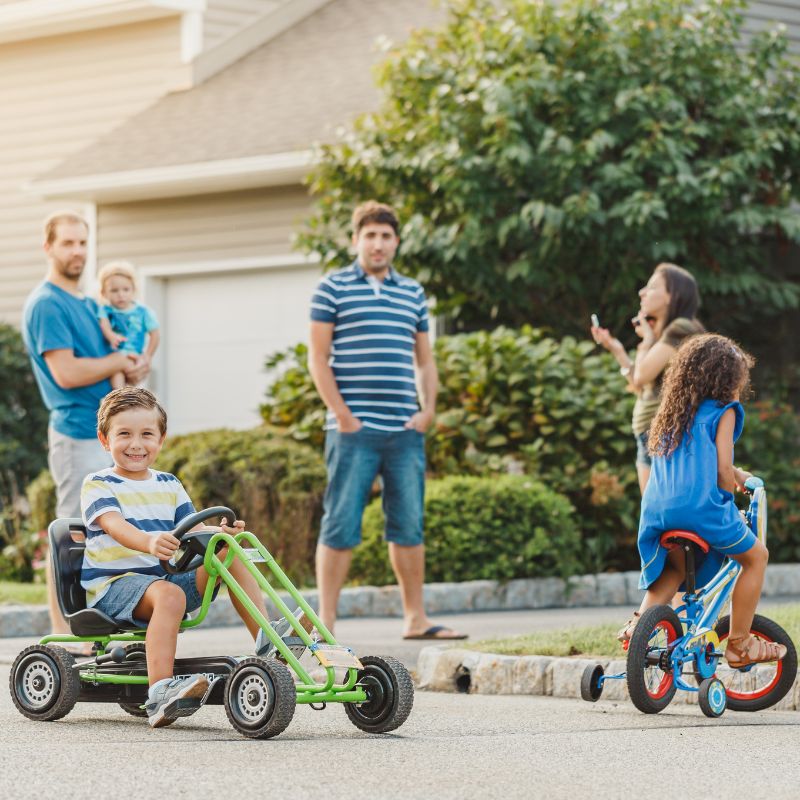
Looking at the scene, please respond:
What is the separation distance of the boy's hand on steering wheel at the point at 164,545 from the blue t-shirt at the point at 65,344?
2.34 m

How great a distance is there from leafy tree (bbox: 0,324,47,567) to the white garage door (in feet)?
4.18

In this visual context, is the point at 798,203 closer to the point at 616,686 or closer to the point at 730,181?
→ the point at 730,181

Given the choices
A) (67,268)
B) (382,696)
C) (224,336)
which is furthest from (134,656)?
(224,336)

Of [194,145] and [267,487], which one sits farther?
[194,145]

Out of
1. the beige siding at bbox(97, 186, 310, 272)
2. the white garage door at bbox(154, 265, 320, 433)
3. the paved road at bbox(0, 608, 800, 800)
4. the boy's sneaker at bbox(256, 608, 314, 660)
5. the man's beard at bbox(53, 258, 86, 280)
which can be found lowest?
the paved road at bbox(0, 608, 800, 800)

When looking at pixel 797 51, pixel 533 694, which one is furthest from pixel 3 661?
pixel 797 51

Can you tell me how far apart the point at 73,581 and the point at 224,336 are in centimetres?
1103

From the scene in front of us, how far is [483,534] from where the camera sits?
11875mm

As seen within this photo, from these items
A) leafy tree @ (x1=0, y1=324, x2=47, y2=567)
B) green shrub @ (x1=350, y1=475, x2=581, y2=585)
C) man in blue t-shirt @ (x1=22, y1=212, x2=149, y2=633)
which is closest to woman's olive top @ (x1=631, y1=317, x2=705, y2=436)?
man in blue t-shirt @ (x1=22, y1=212, x2=149, y2=633)

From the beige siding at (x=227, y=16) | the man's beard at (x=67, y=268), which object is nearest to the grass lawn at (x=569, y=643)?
the man's beard at (x=67, y=268)

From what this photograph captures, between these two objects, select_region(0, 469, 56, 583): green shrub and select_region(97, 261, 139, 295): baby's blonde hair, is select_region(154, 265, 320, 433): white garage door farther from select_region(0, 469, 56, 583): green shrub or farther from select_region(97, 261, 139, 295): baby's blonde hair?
select_region(97, 261, 139, 295): baby's blonde hair

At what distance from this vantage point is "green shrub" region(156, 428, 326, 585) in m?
12.4

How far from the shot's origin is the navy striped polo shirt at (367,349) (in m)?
8.83

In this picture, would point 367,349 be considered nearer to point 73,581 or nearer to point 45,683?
point 73,581
